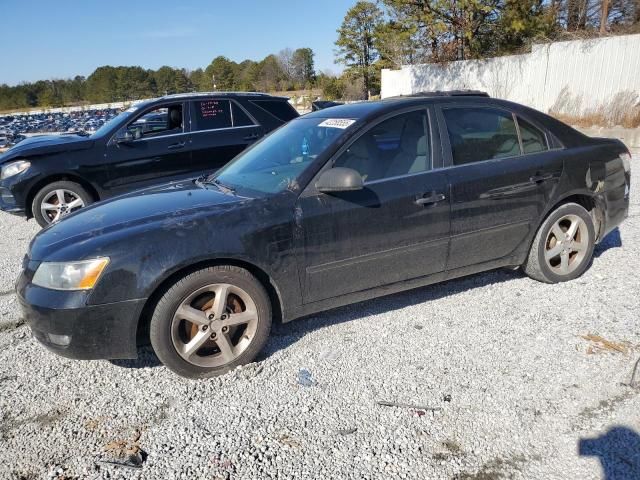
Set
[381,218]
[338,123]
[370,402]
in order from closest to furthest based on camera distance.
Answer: [370,402]
[381,218]
[338,123]

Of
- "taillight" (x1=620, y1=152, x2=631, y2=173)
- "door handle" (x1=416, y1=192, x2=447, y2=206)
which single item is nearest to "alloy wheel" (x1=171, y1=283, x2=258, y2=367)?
"door handle" (x1=416, y1=192, x2=447, y2=206)

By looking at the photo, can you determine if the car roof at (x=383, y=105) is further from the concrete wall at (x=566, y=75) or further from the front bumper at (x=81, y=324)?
the concrete wall at (x=566, y=75)

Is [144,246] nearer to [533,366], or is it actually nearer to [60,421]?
[60,421]

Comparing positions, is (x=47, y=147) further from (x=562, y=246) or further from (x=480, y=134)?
(x=562, y=246)

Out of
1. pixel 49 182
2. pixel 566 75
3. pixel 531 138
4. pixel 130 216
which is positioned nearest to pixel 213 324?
pixel 130 216

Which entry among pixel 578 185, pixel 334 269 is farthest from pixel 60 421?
pixel 578 185

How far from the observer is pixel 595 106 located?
17250 mm

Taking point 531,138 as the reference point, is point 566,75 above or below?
above

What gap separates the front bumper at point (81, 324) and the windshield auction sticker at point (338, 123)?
5.93ft

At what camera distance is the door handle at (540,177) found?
12.6 feet

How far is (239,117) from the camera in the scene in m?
7.17

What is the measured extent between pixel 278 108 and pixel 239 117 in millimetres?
673

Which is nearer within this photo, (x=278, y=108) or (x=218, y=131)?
(x=218, y=131)

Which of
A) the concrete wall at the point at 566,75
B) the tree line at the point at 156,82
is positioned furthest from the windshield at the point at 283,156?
the tree line at the point at 156,82
